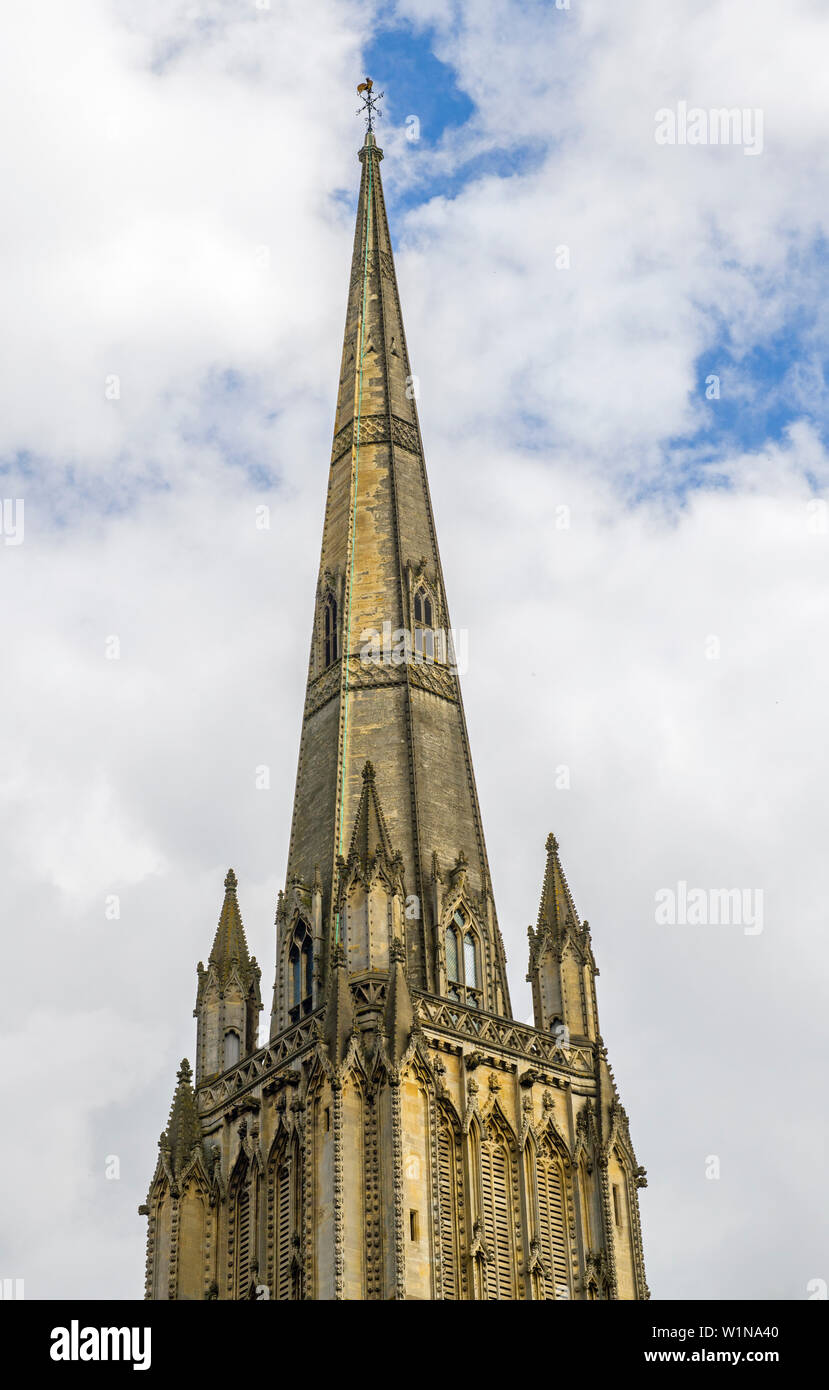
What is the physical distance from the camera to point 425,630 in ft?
223

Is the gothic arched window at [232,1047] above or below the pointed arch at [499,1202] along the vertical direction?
above

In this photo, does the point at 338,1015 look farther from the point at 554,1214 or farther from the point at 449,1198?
the point at 554,1214

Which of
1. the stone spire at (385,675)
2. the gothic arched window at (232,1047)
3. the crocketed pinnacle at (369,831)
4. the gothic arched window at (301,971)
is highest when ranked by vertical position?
the stone spire at (385,675)

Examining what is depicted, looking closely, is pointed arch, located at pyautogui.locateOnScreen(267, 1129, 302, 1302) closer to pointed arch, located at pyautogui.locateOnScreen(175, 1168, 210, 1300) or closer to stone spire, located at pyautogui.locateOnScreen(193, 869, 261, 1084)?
pointed arch, located at pyautogui.locateOnScreen(175, 1168, 210, 1300)

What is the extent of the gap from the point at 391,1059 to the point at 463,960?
21.1ft

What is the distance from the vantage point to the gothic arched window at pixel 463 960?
60562mm

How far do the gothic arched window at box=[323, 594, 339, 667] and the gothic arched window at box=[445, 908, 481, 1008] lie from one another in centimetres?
931

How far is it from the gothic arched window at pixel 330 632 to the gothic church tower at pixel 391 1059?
0.11 meters

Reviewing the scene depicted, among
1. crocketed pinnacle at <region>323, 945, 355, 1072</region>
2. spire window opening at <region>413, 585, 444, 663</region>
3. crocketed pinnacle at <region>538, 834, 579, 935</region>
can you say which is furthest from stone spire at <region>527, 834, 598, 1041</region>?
spire window opening at <region>413, 585, 444, 663</region>

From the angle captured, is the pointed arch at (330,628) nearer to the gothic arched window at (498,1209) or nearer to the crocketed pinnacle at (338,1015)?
the crocketed pinnacle at (338,1015)

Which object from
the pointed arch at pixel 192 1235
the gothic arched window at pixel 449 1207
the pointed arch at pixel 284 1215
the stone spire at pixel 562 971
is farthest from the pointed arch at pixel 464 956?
the pointed arch at pixel 192 1235

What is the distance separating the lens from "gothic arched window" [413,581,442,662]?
6744cm
